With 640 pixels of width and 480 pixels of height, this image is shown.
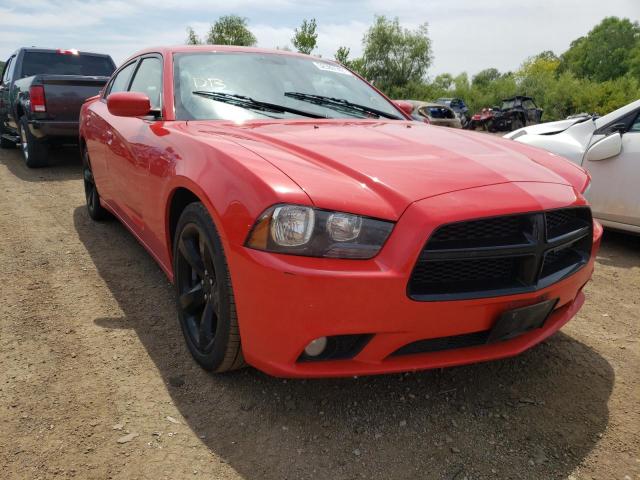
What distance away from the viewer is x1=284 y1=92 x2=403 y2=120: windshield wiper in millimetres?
3070

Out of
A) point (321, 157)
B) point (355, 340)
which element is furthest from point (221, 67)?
point (355, 340)

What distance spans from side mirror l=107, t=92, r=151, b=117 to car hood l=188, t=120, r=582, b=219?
1.21 ft

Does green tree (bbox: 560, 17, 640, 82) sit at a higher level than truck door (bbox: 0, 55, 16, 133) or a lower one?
higher

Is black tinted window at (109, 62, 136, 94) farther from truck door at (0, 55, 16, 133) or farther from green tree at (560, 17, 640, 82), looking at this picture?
green tree at (560, 17, 640, 82)

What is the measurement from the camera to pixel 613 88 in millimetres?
30688

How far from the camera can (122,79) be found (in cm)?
420

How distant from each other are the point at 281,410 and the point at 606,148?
3.76 m

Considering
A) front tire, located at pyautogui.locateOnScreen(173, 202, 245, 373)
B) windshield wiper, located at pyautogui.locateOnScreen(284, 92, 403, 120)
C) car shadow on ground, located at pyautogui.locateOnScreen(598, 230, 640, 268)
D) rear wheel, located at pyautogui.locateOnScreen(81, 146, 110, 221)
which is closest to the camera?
front tire, located at pyautogui.locateOnScreen(173, 202, 245, 373)

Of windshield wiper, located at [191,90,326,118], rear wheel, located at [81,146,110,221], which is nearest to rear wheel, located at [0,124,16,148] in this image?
rear wheel, located at [81,146,110,221]

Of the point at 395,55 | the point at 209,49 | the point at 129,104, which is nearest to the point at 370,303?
the point at 129,104

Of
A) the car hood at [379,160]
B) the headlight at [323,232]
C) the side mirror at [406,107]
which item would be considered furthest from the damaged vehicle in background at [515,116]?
the headlight at [323,232]

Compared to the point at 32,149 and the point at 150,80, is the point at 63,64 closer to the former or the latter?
the point at 32,149

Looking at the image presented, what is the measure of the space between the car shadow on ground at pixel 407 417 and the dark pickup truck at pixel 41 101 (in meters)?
5.62

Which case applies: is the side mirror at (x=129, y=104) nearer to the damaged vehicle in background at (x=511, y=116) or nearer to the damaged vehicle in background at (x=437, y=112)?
the damaged vehicle in background at (x=437, y=112)
